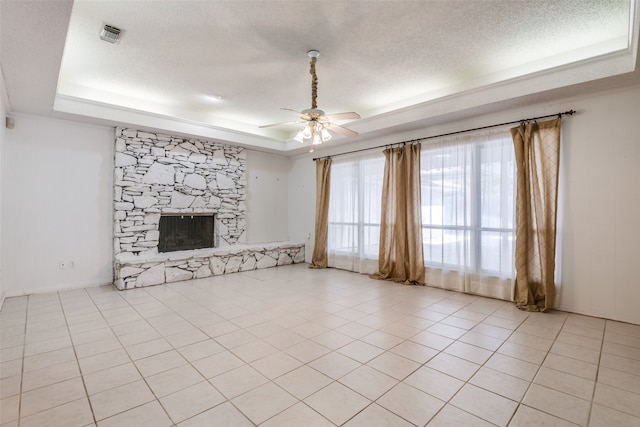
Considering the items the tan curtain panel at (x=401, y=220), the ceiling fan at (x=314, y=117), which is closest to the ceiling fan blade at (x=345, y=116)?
the ceiling fan at (x=314, y=117)

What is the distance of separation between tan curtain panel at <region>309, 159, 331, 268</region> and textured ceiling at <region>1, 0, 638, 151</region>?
1731 millimetres

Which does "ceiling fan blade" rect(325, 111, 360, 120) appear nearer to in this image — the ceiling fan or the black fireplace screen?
the ceiling fan

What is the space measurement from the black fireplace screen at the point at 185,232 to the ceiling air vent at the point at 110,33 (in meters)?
3.05

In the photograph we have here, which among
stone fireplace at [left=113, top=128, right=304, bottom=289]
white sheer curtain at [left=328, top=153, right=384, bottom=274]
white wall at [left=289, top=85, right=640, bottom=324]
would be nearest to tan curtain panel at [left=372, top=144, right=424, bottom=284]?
white sheer curtain at [left=328, top=153, right=384, bottom=274]

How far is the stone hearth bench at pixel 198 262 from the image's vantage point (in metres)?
4.56

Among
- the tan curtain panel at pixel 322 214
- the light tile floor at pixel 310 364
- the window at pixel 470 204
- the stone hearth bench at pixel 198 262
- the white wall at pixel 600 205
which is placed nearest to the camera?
the light tile floor at pixel 310 364

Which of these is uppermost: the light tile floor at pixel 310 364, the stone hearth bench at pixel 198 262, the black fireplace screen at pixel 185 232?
the black fireplace screen at pixel 185 232

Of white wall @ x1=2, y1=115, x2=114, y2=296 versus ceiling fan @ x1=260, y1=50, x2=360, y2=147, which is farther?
white wall @ x1=2, y1=115, x2=114, y2=296

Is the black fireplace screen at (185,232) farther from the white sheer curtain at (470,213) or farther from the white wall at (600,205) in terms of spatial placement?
the white wall at (600,205)

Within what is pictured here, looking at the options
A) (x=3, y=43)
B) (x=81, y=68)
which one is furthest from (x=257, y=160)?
(x=3, y=43)

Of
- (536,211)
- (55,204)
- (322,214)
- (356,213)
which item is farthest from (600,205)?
(55,204)

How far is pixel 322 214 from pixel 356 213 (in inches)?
31.1

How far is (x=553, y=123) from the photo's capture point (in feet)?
11.7

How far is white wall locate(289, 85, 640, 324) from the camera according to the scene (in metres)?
3.20
